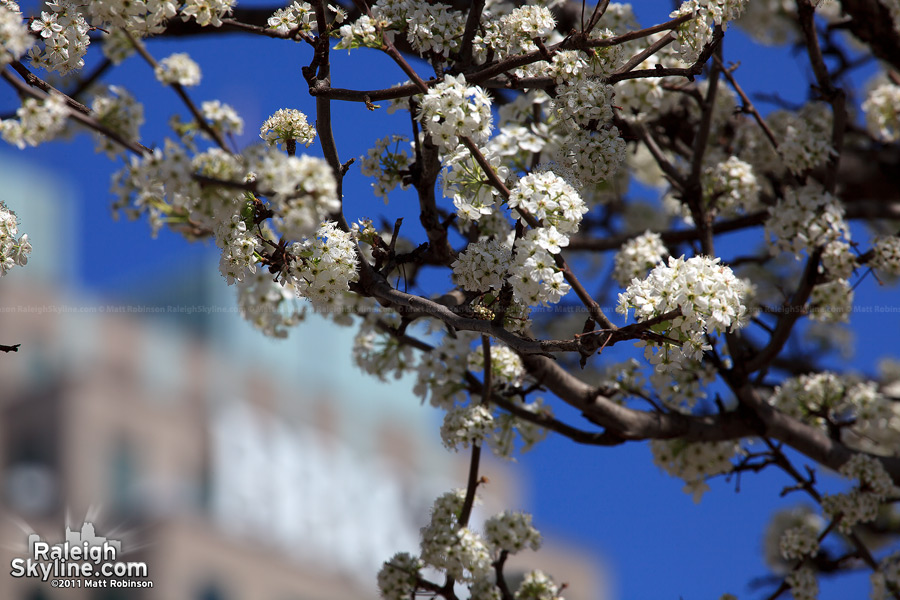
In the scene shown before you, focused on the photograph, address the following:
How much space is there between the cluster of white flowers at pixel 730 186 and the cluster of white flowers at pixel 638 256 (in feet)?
1.49

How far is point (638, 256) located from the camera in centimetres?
597

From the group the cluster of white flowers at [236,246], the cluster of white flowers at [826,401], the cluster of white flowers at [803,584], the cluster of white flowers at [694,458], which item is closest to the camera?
the cluster of white flowers at [236,246]

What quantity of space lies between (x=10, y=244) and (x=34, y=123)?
1.28 meters

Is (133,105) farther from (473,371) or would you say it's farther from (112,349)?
(112,349)

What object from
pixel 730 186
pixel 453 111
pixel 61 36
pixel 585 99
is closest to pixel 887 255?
pixel 730 186

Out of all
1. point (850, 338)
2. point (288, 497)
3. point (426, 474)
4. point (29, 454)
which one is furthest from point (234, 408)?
point (850, 338)

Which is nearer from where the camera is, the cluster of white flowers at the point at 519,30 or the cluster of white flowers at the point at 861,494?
the cluster of white flowers at the point at 519,30

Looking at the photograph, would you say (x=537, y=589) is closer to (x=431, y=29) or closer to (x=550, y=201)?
(x=550, y=201)

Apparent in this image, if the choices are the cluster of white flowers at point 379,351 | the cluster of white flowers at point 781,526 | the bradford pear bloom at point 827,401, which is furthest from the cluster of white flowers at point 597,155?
the cluster of white flowers at point 781,526

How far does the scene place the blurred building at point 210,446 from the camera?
212ft

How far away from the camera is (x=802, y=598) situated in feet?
18.7

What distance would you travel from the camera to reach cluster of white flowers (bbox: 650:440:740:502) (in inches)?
237

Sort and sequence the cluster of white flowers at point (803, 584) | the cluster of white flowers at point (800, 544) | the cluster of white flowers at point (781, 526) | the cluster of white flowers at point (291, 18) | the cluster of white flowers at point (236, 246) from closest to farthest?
the cluster of white flowers at point (236, 246) < the cluster of white flowers at point (291, 18) < the cluster of white flowers at point (803, 584) < the cluster of white flowers at point (800, 544) < the cluster of white flowers at point (781, 526)

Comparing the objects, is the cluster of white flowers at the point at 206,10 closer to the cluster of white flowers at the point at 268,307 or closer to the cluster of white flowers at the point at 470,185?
the cluster of white flowers at the point at 470,185
